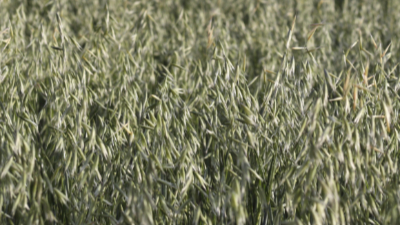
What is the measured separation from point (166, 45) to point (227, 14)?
3.14 ft

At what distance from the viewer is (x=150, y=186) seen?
3.97ft

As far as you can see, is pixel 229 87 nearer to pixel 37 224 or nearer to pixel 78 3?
pixel 37 224

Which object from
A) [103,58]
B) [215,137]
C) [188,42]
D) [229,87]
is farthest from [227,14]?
[215,137]

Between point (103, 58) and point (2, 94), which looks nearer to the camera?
point (2, 94)

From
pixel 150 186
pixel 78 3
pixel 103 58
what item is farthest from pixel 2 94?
pixel 78 3

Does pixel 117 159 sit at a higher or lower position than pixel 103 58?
lower

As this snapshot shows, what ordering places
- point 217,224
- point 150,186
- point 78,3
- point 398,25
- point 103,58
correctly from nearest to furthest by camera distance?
point 150,186, point 217,224, point 103,58, point 398,25, point 78,3

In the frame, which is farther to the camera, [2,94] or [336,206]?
[2,94]

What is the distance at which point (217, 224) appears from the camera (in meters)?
1.40

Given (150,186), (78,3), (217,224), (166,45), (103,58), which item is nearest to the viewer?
(150,186)

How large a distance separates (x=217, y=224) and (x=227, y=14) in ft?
7.71

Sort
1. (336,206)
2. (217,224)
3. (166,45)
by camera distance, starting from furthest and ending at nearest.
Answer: (166,45)
(217,224)
(336,206)

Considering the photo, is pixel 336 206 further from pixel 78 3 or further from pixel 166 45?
pixel 78 3

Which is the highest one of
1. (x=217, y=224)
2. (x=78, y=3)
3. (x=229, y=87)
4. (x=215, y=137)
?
(x=78, y=3)
